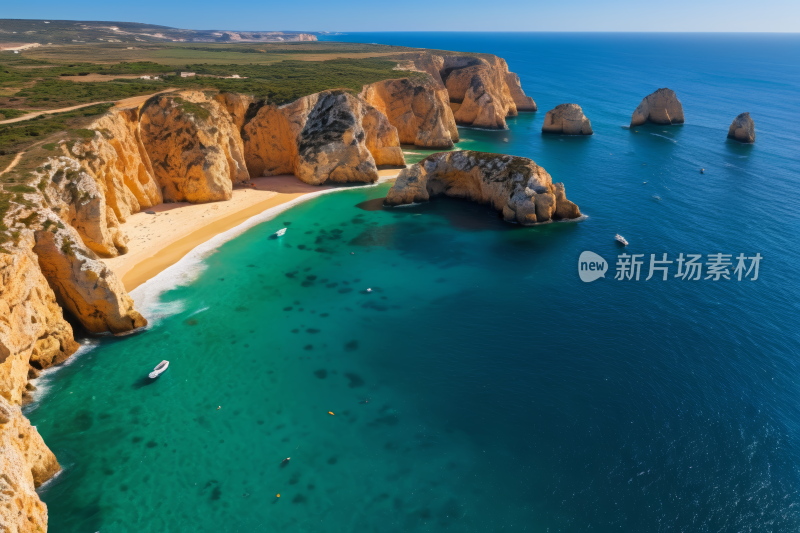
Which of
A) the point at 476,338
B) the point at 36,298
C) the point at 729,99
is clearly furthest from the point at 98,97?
the point at 729,99

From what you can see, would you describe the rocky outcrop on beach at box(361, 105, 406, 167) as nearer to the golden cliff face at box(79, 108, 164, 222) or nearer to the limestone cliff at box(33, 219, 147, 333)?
the golden cliff face at box(79, 108, 164, 222)

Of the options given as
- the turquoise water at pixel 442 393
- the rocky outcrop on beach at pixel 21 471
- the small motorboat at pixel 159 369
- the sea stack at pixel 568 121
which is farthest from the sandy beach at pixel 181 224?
the sea stack at pixel 568 121

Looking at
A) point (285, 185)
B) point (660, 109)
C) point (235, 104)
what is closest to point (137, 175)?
point (235, 104)

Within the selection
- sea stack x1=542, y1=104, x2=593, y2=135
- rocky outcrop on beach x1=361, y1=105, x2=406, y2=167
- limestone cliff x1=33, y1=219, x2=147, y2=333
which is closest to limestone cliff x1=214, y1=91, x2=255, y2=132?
rocky outcrop on beach x1=361, y1=105, x2=406, y2=167

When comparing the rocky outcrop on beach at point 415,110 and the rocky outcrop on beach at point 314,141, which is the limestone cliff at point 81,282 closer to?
the rocky outcrop on beach at point 314,141

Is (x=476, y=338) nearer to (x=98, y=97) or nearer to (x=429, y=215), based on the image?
(x=429, y=215)

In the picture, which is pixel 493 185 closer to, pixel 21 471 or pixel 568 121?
pixel 21 471
